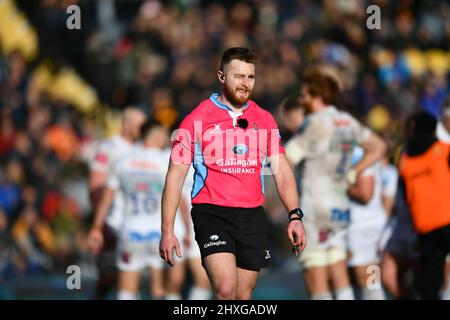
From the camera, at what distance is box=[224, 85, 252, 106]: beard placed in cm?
811

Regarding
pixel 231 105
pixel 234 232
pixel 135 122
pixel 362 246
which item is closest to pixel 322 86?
pixel 362 246

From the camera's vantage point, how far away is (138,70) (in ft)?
64.6

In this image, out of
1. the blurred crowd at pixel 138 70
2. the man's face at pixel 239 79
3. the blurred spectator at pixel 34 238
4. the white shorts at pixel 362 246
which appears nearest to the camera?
the man's face at pixel 239 79

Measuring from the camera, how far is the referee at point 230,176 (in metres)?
8.05

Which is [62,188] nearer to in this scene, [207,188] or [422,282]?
[422,282]

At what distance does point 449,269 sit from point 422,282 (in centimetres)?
104

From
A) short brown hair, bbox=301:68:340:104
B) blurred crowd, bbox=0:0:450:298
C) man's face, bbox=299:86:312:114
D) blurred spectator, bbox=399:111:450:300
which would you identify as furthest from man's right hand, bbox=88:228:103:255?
blurred crowd, bbox=0:0:450:298

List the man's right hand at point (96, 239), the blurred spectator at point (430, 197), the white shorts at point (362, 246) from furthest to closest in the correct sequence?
the man's right hand at point (96, 239), the white shorts at point (362, 246), the blurred spectator at point (430, 197)

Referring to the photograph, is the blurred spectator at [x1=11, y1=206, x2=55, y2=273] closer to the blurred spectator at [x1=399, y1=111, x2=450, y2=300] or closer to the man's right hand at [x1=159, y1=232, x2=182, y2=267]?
the blurred spectator at [x1=399, y1=111, x2=450, y2=300]

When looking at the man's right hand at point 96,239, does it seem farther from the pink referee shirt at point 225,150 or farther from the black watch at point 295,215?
the black watch at point 295,215

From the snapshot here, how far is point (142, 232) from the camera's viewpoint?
1235cm

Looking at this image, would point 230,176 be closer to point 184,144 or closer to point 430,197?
point 184,144

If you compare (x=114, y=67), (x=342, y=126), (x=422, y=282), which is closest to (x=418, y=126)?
(x=342, y=126)

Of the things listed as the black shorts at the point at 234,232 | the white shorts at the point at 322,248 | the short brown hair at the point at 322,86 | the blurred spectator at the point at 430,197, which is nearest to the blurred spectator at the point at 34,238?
the white shorts at the point at 322,248
